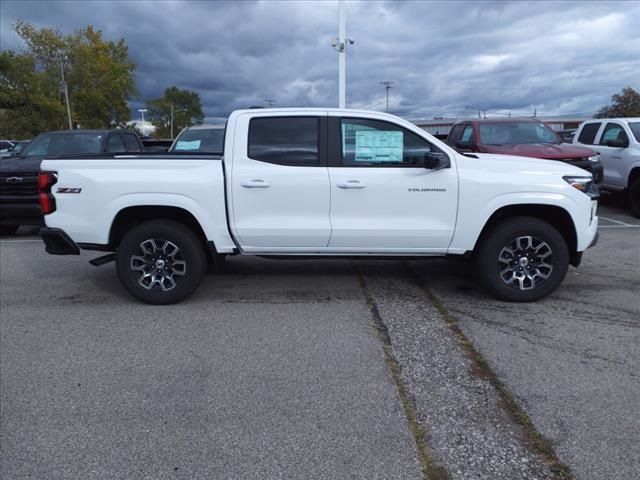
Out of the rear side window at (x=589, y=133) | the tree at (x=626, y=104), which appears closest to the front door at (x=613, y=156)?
the rear side window at (x=589, y=133)

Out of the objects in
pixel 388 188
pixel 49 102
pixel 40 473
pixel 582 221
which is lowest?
pixel 40 473

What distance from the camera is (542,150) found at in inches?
368

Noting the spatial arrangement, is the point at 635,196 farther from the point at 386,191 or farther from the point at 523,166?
the point at 386,191

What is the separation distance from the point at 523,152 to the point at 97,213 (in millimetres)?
7131

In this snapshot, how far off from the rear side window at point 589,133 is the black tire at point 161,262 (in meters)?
9.96

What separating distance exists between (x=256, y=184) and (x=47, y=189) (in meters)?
2.04

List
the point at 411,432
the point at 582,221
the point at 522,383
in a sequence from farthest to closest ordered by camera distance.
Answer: the point at 582,221 → the point at 522,383 → the point at 411,432

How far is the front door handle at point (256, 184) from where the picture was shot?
5.11m

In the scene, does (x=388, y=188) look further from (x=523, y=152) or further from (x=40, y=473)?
(x=523, y=152)

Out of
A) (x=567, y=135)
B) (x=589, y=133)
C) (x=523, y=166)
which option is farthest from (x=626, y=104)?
(x=523, y=166)

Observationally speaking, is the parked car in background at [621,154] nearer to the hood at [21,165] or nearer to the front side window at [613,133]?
the front side window at [613,133]

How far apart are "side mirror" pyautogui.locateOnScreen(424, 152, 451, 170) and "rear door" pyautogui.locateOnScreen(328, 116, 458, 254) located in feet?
0.24

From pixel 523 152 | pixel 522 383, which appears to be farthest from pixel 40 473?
pixel 523 152

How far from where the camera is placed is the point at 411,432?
3082 millimetres
